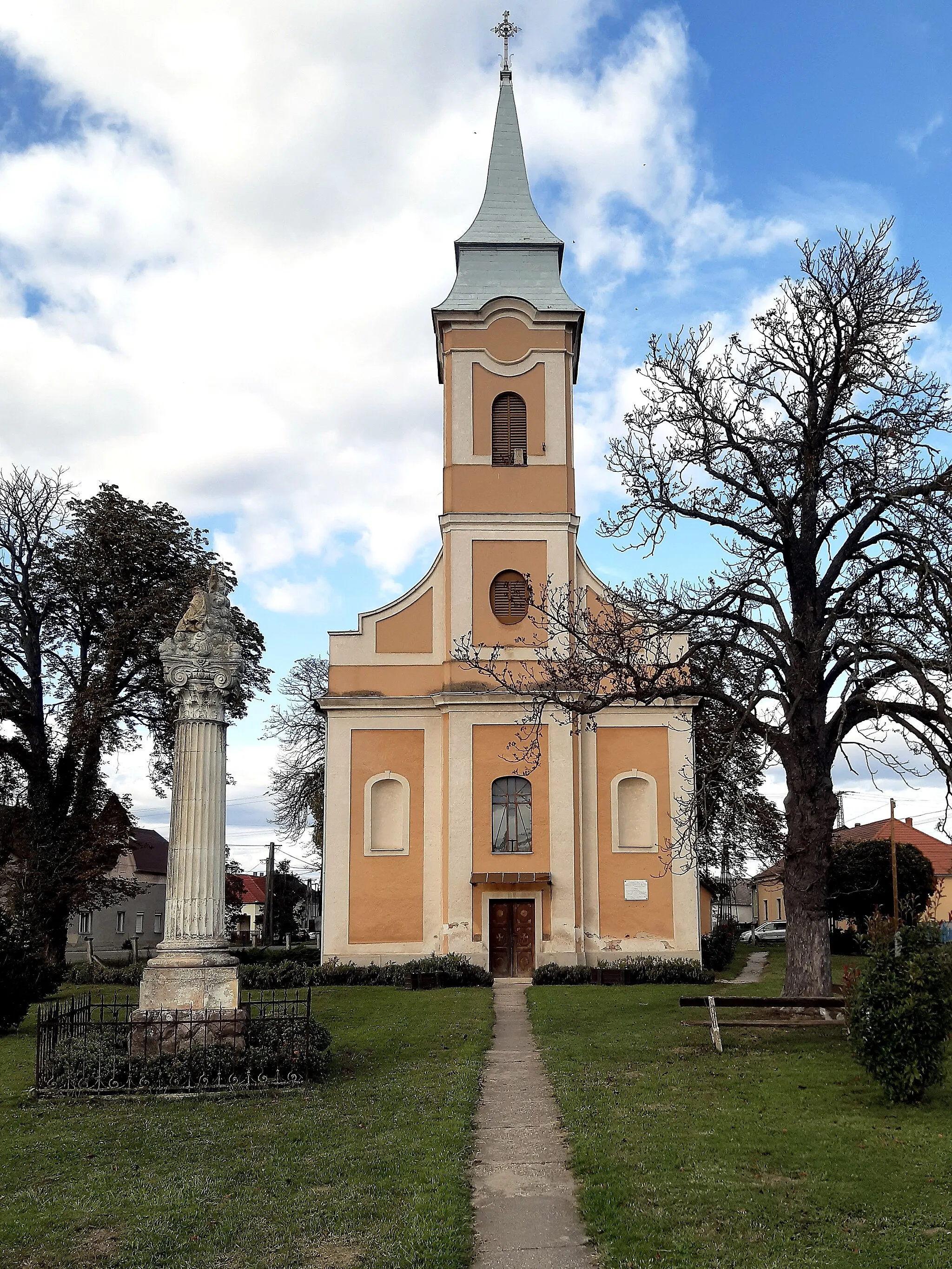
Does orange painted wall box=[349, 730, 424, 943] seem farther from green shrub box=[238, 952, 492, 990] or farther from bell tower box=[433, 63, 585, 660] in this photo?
bell tower box=[433, 63, 585, 660]

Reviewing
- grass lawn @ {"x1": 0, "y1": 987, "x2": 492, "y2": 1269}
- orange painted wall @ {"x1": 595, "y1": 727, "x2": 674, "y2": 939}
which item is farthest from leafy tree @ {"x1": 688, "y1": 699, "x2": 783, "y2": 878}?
grass lawn @ {"x1": 0, "y1": 987, "x2": 492, "y2": 1269}

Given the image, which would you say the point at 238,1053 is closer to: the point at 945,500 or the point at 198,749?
the point at 198,749

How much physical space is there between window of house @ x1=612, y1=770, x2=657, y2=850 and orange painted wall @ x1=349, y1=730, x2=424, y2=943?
4887 mm

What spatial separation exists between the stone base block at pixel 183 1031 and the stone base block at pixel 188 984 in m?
0.12

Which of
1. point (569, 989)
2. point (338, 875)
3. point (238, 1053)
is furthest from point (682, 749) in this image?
point (238, 1053)

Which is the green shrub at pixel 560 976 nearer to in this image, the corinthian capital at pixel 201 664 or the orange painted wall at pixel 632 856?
the orange painted wall at pixel 632 856

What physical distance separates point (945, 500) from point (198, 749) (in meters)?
10.6

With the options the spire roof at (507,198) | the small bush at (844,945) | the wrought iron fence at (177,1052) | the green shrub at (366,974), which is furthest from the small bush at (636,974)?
the spire roof at (507,198)

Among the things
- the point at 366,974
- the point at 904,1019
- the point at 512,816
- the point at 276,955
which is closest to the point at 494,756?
the point at 512,816

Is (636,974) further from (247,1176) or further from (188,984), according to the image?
(247,1176)

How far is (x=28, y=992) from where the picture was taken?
18062mm

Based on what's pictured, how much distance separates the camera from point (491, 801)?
2836cm

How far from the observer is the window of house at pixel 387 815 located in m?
28.6

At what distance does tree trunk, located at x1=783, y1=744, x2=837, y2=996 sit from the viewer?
16.3m
